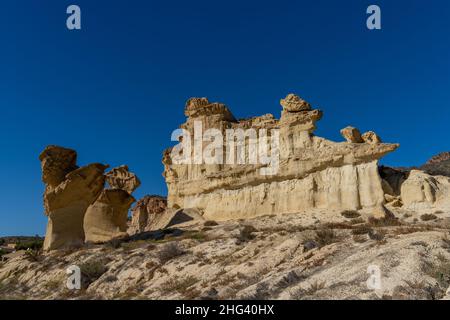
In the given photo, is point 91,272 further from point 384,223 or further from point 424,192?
point 424,192

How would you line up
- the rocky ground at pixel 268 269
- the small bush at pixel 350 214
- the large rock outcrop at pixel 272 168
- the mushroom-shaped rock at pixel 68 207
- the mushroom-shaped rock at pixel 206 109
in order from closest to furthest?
the rocky ground at pixel 268 269 → the small bush at pixel 350 214 → the mushroom-shaped rock at pixel 68 207 → the large rock outcrop at pixel 272 168 → the mushroom-shaped rock at pixel 206 109

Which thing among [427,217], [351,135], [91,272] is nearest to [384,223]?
[427,217]

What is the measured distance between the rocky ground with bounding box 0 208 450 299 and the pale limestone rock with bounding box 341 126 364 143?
1281 cm

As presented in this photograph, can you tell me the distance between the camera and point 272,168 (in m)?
39.6

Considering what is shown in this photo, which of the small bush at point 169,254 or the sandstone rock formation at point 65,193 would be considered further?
the sandstone rock formation at point 65,193

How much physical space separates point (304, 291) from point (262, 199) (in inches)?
1204

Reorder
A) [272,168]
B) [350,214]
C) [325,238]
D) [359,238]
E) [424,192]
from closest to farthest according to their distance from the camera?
[359,238], [325,238], [424,192], [350,214], [272,168]

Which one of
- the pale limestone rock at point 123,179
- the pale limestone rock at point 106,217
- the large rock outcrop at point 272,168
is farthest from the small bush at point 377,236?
the pale limestone rock at point 123,179

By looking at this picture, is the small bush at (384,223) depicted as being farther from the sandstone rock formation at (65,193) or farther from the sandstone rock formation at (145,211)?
the sandstone rock formation at (145,211)

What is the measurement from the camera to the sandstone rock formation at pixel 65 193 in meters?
30.4

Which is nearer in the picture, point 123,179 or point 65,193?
point 65,193

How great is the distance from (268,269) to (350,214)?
19371 mm

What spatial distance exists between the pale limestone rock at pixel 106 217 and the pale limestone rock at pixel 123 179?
378 cm
